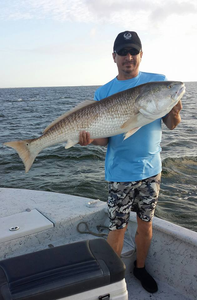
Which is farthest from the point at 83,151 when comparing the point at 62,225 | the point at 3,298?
the point at 3,298

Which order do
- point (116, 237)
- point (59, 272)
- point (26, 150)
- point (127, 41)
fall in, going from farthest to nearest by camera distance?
point (26, 150) → point (116, 237) → point (127, 41) → point (59, 272)

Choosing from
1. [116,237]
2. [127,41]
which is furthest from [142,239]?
[127,41]

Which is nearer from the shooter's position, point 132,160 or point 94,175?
point 132,160

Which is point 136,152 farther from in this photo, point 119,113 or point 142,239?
point 142,239

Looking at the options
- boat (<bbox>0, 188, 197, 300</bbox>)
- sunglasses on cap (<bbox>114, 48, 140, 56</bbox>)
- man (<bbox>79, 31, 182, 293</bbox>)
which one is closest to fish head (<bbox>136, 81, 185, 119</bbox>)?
man (<bbox>79, 31, 182, 293</bbox>)

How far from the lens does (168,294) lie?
3484mm

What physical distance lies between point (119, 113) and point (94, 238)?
169cm

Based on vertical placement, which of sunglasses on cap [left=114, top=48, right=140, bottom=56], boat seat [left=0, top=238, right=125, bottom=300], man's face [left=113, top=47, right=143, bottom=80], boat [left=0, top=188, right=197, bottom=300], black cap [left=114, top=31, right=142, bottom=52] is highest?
black cap [left=114, top=31, right=142, bottom=52]

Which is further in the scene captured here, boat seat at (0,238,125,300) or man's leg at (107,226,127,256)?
man's leg at (107,226,127,256)

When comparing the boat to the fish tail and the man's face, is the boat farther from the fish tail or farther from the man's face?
the man's face

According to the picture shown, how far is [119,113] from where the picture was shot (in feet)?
10.8

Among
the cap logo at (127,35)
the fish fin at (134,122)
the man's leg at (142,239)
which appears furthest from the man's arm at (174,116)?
the man's leg at (142,239)

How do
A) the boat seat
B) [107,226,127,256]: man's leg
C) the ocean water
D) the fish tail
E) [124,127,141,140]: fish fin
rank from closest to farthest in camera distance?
1. the boat seat
2. [124,127,141,140]: fish fin
3. [107,226,127,256]: man's leg
4. the fish tail
5. the ocean water

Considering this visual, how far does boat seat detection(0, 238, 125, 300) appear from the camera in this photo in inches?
78.1
